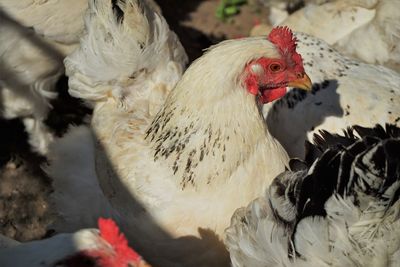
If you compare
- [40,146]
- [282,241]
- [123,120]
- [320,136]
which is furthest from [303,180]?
[40,146]

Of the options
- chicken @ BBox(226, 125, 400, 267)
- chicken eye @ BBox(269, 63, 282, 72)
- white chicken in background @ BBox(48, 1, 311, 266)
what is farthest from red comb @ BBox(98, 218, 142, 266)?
chicken eye @ BBox(269, 63, 282, 72)

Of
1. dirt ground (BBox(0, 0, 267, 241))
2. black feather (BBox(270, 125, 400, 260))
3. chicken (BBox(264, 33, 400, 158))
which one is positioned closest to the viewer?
black feather (BBox(270, 125, 400, 260))

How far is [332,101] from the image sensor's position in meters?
3.38

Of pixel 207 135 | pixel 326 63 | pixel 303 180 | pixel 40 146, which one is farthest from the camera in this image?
pixel 40 146

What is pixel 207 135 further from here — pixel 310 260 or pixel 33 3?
pixel 33 3

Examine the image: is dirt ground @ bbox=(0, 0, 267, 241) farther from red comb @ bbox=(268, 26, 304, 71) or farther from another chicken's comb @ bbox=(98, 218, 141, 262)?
red comb @ bbox=(268, 26, 304, 71)

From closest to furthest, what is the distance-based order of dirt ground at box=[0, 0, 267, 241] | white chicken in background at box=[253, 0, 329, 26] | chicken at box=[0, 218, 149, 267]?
chicken at box=[0, 218, 149, 267]
dirt ground at box=[0, 0, 267, 241]
white chicken in background at box=[253, 0, 329, 26]

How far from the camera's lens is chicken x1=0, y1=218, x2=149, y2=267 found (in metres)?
2.56

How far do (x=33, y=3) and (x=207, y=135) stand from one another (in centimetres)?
151

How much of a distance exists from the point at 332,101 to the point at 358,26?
96cm

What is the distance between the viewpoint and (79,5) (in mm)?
3783

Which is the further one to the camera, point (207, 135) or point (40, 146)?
point (40, 146)

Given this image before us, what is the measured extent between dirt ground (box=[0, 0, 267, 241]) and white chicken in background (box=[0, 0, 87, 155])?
0.26 meters

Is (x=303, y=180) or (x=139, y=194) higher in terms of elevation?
(x=303, y=180)
